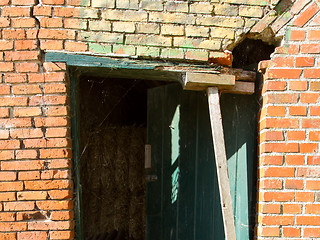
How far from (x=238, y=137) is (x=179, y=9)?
114 cm

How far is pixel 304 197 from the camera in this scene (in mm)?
2328

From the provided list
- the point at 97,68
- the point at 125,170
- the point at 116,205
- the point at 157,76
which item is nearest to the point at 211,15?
the point at 157,76

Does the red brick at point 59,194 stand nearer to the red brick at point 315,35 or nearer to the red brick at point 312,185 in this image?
the red brick at point 312,185

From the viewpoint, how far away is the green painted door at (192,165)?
103 inches

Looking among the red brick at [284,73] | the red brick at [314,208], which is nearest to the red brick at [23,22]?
the red brick at [284,73]

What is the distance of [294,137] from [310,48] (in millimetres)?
674

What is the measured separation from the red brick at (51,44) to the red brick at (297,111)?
69.7 inches

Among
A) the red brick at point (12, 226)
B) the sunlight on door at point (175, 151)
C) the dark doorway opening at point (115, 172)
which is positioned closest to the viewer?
the red brick at point (12, 226)

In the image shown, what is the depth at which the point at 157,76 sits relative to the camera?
2.71 m

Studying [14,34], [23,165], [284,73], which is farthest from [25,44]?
[284,73]

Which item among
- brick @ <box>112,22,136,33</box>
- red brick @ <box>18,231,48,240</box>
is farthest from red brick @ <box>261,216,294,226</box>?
brick @ <box>112,22,136,33</box>

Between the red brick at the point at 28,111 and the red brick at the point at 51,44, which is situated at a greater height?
the red brick at the point at 51,44

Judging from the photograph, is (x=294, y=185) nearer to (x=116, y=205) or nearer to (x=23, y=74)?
(x=23, y=74)

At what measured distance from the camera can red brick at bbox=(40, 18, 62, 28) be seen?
2.34m
